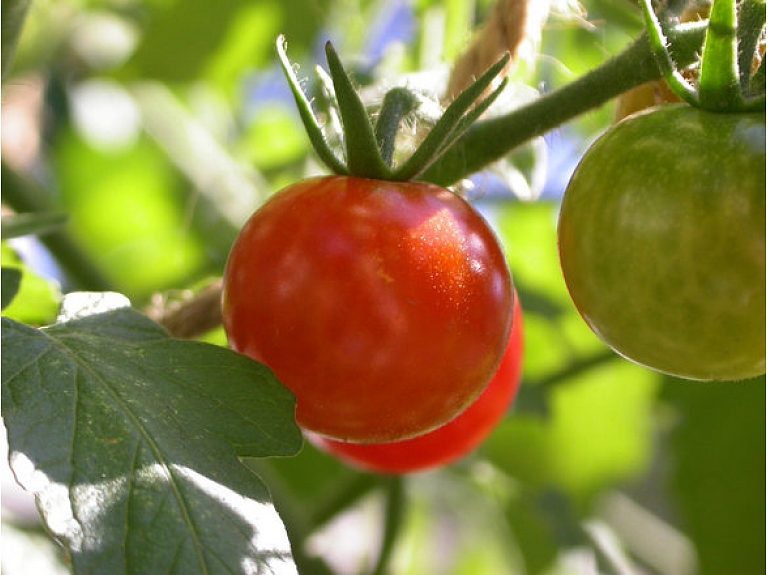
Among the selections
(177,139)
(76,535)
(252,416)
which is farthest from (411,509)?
(76,535)

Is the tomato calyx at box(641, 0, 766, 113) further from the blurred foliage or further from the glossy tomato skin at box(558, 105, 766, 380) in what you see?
the blurred foliage

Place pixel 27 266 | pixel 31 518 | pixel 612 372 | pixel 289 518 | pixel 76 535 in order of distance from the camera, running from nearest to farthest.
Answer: pixel 76 535 → pixel 27 266 → pixel 289 518 → pixel 31 518 → pixel 612 372

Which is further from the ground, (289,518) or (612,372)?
(289,518)

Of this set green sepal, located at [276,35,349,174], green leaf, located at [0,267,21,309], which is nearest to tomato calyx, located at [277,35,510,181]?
green sepal, located at [276,35,349,174]

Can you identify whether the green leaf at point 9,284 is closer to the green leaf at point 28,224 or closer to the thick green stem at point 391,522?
the green leaf at point 28,224

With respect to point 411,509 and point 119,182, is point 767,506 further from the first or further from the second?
point 119,182


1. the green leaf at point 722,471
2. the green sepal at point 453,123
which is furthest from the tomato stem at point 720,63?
the green leaf at point 722,471

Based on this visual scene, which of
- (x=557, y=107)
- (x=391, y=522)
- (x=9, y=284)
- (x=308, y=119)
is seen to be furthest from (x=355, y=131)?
(x=391, y=522)
